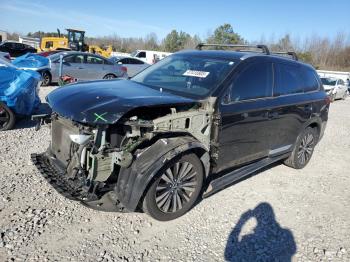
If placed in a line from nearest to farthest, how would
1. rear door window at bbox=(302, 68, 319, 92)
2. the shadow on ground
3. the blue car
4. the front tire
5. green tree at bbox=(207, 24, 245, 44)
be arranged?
the shadow on ground < the front tire < rear door window at bbox=(302, 68, 319, 92) < the blue car < green tree at bbox=(207, 24, 245, 44)

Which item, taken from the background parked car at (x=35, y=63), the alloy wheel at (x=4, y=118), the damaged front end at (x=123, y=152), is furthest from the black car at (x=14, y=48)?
the damaged front end at (x=123, y=152)

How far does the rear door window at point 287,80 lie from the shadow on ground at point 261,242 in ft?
6.03

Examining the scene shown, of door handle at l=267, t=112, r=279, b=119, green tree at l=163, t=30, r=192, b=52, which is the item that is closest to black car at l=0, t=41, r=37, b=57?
door handle at l=267, t=112, r=279, b=119

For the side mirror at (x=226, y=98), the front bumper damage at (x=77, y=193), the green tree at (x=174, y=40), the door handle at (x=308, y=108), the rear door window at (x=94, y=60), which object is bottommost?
the front bumper damage at (x=77, y=193)

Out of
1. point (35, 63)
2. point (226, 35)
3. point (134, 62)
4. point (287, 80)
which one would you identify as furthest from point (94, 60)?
point (226, 35)

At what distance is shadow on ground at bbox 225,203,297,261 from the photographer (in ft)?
11.1

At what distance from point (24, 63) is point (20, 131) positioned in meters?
5.78

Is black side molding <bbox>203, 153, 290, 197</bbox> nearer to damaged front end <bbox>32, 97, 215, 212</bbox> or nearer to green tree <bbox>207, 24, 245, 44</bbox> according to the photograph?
damaged front end <bbox>32, 97, 215, 212</bbox>

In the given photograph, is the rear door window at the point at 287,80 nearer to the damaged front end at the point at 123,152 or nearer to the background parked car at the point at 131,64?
the damaged front end at the point at 123,152

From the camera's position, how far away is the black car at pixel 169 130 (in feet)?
10.8

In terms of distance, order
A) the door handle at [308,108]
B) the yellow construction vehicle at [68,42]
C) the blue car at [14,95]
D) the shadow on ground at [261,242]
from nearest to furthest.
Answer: the shadow on ground at [261,242] → the door handle at [308,108] → the blue car at [14,95] → the yellow construction vehicle at [68,42]

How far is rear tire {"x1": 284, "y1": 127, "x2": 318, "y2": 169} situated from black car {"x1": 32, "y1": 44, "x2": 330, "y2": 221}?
767 millimetres

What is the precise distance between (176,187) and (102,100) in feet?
4.11

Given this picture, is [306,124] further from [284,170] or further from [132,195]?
[132,195]
